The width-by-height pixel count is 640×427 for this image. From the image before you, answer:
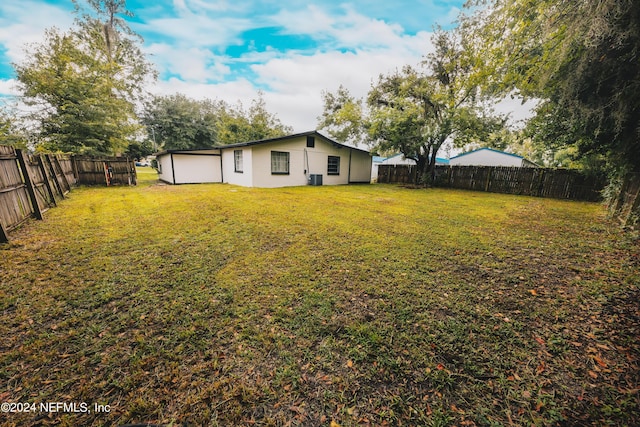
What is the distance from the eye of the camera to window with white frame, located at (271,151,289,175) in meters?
13.2

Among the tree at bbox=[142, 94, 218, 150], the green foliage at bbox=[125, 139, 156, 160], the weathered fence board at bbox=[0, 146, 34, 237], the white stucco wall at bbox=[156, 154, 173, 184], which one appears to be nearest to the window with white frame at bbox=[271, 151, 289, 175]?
the white stucco wall at bbox=[156, 154, 173, 184]

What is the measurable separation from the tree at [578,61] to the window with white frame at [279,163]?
9.84 m

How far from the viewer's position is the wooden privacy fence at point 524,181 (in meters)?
10.9

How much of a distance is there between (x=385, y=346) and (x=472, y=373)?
2.15 ft

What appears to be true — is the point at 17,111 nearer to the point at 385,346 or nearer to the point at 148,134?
the point at 148,134

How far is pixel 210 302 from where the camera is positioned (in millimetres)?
2539

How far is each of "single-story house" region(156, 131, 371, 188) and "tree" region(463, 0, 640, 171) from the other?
31.1ft

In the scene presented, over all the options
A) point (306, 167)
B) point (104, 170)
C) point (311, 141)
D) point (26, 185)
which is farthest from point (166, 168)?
point (26, 185)

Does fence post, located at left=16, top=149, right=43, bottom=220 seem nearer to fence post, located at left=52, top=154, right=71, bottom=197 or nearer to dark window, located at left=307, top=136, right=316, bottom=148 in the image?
fence post, located at left=52, top=154, right=71, bottom=197

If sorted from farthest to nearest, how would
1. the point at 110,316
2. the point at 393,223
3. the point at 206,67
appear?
1. the point at 206,67
2. the point at 393,223
3. the point at 110,316

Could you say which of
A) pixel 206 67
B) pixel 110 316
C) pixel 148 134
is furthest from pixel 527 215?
pixel 148 134

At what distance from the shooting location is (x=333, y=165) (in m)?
16.1

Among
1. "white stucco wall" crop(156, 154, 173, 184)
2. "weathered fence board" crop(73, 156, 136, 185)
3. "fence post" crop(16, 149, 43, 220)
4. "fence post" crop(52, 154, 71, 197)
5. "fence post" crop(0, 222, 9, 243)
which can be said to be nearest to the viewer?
"fence post" crop(0, 222, 9, 243)

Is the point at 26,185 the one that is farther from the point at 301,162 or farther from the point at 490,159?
the point at 490,159
